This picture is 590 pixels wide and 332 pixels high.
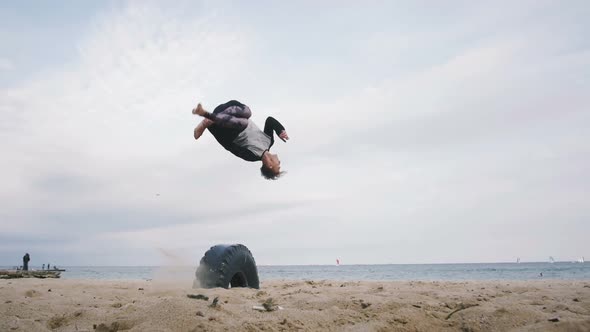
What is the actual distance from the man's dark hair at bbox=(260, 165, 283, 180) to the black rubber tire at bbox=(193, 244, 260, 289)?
2.31 metres

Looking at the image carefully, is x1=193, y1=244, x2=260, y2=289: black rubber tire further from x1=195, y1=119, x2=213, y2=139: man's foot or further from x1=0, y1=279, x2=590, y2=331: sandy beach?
x1=195, y1=119, x2=213, y2=139: man's foot

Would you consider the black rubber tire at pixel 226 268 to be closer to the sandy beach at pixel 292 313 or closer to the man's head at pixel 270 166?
the sandy beach at pixel 292 313

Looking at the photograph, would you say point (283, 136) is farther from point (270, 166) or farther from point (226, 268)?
point (226, 268)

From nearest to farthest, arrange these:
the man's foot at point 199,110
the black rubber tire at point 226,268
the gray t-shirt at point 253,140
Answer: the man's foot at point 199,110 < the gray t-shirt at point 253,140 < the black rubber tire at point 226,268

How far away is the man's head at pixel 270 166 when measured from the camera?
5.61 metres

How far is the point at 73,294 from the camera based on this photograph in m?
6.66

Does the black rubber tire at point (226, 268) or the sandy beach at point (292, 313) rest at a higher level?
the black rubber tire at point (226, 268)

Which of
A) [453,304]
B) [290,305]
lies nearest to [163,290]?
[290,305]

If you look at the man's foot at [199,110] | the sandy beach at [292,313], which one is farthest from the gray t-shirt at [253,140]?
the sandy beach at [292,313]

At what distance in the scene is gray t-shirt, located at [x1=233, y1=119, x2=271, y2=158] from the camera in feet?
17.8

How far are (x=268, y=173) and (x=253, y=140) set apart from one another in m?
0.50

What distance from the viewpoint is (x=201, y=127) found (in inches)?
194

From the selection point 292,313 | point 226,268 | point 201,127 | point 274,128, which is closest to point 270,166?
point 274,128

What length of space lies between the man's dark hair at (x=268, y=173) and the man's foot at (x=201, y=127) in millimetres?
1005
